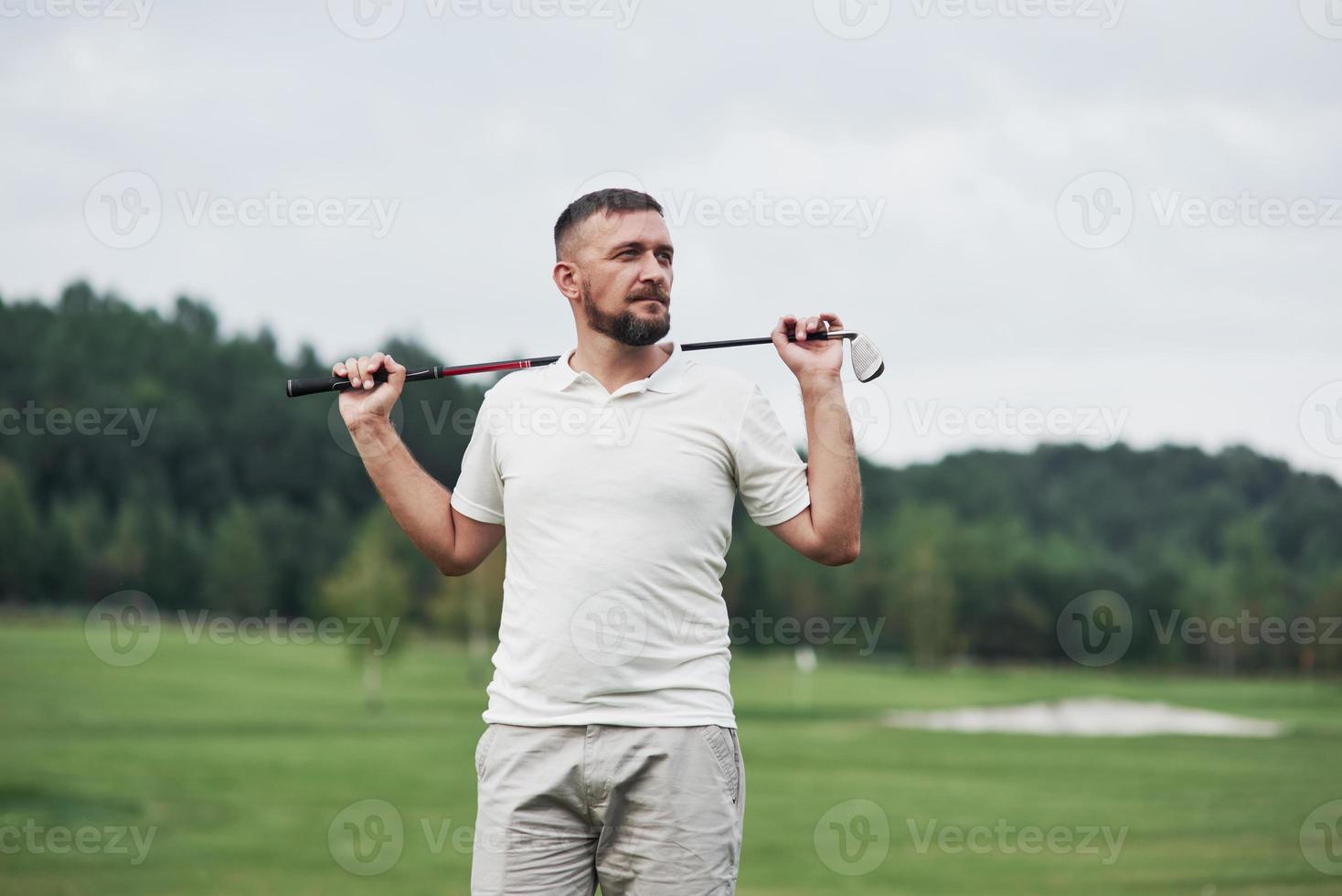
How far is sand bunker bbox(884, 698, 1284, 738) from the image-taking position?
3494 centimetres

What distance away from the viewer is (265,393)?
65.1 metres

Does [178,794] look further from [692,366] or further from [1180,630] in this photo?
[1180,630]

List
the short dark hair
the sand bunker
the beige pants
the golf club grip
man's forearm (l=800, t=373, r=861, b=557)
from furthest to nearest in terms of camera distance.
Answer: the sand bunker → the golf club grip → the short dark hair → man's forearm (l=800, t=373, r=861, b=557) → the beige pants

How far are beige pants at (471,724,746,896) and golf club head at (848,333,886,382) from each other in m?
0.75

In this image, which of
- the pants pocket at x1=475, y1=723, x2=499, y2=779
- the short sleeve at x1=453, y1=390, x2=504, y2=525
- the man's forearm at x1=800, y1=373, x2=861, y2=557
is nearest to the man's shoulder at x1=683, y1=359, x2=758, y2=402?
the man's forearm at x1=800, y1=373, x2=861, y2=557

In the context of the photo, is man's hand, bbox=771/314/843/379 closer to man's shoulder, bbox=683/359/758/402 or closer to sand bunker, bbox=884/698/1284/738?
man's shoulder, bbox=683/359/758/402

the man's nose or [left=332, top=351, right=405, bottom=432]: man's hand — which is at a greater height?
the man's nose

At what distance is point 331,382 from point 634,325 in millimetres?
646

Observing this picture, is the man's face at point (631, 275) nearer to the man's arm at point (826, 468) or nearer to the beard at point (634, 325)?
the beard at point (634, 325)

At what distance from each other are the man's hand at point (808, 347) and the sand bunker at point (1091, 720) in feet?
106

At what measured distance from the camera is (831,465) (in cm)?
276

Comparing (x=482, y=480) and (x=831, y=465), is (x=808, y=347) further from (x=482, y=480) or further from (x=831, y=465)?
(x=482, y=480)

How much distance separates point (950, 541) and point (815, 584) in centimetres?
509

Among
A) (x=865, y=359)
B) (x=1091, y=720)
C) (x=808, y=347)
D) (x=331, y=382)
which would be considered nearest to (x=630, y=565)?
(x=808, y=347)
